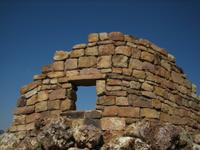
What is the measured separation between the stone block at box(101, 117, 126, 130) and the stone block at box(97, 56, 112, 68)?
127cm

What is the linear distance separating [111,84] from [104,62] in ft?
1.93

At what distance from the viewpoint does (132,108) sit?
24.7 ft

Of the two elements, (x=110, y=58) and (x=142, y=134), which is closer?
(x=142, y=134)

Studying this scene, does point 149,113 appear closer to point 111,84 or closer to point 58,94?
point 111,84

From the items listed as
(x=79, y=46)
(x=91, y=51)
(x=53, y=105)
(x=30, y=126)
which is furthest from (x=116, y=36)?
(x=30, y=126)

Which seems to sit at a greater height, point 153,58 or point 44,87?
point 153,58

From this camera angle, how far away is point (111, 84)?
7.61 metres

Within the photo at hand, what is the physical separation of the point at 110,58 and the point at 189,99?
2944mm

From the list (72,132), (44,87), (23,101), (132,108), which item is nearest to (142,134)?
(132,108)

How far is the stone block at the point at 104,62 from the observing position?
7.80 metres

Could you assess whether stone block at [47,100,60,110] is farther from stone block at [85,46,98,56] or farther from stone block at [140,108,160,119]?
stone block at [140,108,160,119]

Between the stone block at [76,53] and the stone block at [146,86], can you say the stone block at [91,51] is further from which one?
the stone block at [146,86]

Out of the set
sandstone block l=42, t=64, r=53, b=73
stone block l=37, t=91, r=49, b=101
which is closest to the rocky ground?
stone block l=37, t=91, r=49, b=101

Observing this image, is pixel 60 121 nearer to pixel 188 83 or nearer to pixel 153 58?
pixel 153 58
